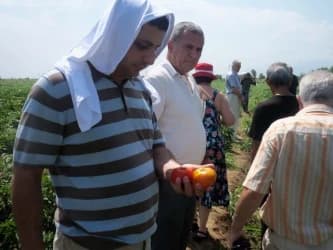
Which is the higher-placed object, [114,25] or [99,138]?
[114,25]

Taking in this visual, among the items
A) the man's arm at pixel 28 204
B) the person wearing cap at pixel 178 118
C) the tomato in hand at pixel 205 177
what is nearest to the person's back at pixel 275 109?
the person wearing cap at pixel 178 118

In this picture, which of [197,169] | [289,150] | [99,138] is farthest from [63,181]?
[289,150]

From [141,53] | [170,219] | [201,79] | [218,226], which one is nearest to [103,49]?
[141,53]

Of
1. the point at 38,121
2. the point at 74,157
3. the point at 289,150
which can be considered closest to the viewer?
the point at 38,121

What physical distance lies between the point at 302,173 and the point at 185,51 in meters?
1.20

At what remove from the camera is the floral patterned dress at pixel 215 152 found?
13.2 ft

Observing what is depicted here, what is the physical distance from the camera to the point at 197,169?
1.86 m

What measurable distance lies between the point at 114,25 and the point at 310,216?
1499 mm

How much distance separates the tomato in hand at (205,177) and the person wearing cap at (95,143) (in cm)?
5

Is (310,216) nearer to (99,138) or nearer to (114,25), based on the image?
(99,138)

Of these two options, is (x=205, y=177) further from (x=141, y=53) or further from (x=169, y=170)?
(x=141, y=53)

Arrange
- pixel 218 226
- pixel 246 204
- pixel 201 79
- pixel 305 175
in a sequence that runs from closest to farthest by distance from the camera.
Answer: pixel 305 175, pixel 246 204, pixel 201 79, pixel 218 226

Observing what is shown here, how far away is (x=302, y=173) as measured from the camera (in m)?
2.36

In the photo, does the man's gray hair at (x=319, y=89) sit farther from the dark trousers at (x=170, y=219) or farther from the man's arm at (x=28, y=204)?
the man's arm at (x=28, y=204)
